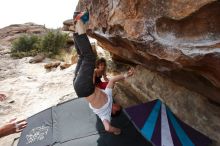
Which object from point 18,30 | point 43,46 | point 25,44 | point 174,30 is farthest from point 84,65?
point 18,30

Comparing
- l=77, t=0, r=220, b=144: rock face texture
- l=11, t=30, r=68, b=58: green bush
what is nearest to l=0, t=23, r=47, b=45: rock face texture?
l=11, t=30, r=68, b=58: green bush

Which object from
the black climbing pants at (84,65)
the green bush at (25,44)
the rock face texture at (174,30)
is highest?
the rock face texture at (174,30)

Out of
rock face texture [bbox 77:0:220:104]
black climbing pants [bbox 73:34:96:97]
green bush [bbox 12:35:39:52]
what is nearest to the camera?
rock face texture [bbox 77:0:220:104]

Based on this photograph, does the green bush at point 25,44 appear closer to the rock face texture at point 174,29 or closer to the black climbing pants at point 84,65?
the black climbing pants at point 84,65

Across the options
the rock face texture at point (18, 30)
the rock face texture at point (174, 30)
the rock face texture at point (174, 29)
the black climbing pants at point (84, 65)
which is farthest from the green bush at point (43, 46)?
→ the rock face texture at point (174, 29)

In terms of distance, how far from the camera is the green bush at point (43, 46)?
1873 centimetres

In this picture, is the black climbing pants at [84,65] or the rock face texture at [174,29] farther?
the black climbing pants at [84,65]

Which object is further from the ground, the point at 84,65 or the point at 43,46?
the point at 84,65

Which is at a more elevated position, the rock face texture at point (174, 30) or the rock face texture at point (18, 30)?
the rock face texture at point (174, 30)

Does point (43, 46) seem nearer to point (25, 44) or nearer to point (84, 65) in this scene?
point (25, 44)

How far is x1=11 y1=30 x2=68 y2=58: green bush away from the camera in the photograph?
18728 mm

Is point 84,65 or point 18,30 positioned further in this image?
point 18,30

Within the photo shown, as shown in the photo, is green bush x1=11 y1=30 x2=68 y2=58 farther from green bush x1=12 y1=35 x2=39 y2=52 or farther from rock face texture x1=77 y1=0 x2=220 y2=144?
rock face texture x1=77 y1=0 x2=220 y2=144

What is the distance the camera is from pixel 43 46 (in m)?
19.4
